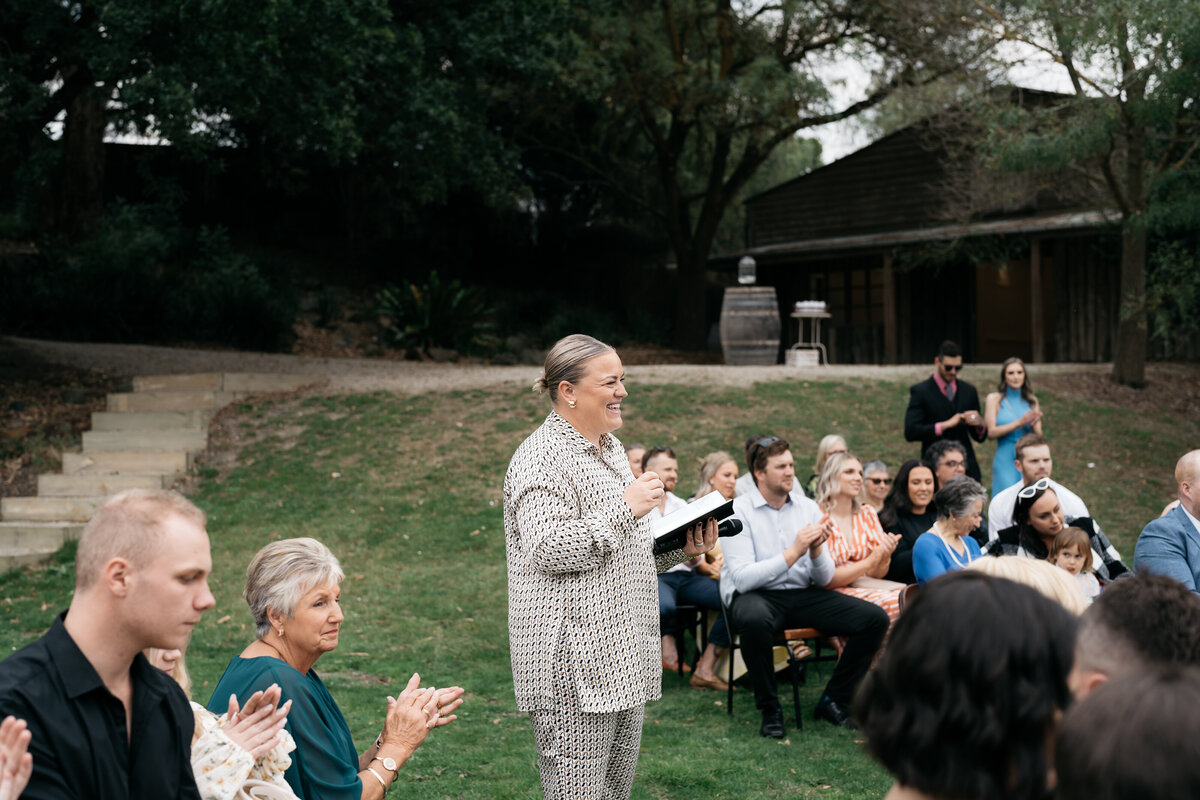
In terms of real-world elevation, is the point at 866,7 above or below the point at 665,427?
above

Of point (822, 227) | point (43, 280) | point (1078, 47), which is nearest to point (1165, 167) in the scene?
point (1078, 47)

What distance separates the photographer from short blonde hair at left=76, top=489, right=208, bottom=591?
6.56 ft

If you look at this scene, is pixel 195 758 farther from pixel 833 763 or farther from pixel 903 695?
pixel 833 763

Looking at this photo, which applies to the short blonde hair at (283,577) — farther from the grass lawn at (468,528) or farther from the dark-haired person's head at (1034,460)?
the dark-haired person's head at (1034,460)

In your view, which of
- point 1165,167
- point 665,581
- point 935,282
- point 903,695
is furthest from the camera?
point 935,282

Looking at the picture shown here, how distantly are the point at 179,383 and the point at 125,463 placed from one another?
2.17 m

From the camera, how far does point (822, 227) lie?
83.7 feet

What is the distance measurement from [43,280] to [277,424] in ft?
27.7

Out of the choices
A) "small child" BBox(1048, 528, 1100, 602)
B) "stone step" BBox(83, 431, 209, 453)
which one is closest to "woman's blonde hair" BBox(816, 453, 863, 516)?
"small child" BBox(1048, 528, 1100, 602)

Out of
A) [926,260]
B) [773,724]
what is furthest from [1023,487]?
[926,260]

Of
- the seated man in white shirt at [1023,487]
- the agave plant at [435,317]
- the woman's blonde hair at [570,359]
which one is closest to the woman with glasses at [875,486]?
the seated man in white shirt at [1023,487]

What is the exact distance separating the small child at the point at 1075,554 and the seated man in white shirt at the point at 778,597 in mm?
1097

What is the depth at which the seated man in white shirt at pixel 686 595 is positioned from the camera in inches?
269

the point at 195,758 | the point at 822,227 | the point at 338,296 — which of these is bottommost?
the point at 195,758
